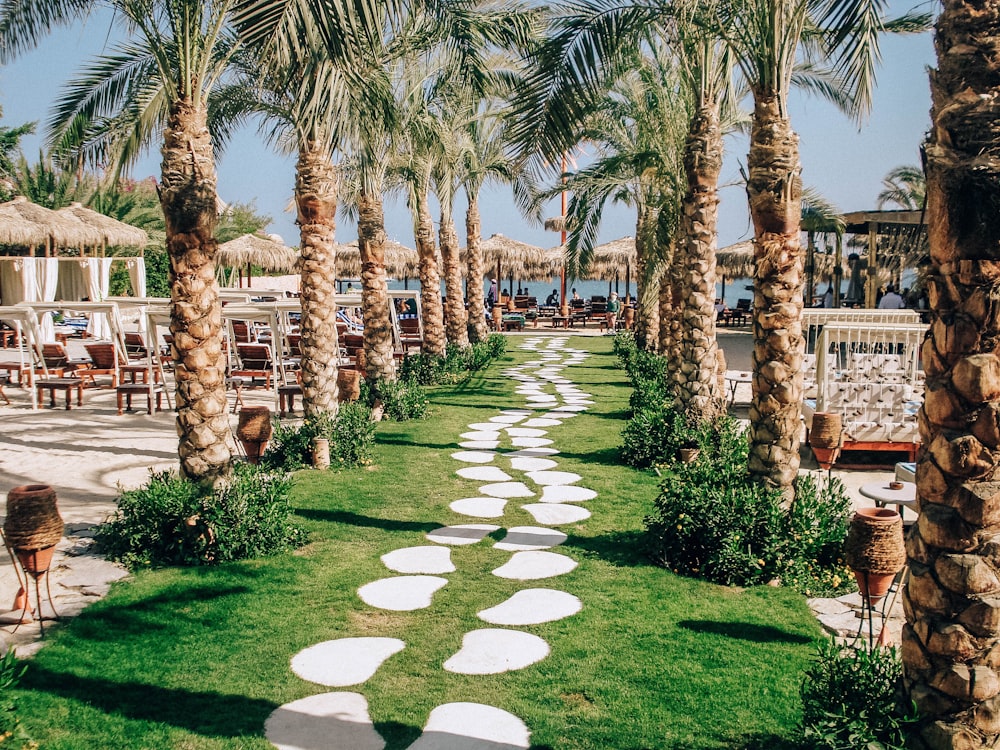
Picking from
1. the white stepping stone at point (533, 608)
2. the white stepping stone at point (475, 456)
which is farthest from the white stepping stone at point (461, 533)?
the white stepping stone at point (475, 456)

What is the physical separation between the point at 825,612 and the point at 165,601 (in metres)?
3.77

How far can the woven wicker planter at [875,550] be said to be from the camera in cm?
368

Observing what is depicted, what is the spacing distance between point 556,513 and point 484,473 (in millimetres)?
1468

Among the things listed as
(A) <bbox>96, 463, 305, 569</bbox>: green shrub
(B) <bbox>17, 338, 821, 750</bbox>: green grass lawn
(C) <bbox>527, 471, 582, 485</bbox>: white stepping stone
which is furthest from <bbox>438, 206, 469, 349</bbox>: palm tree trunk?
(A) <bbox>96, 463, 305, 569</bbox>: green shrub

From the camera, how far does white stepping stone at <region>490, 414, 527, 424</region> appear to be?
34.9 ft

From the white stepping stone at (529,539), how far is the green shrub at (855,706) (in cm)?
266

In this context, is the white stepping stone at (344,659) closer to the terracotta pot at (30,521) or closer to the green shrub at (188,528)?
the terracotta pot at (30,521)

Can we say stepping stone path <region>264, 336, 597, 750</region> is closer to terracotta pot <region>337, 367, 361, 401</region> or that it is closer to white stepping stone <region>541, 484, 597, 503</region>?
white stepping stone <region>541, 484, 597, 503</region>

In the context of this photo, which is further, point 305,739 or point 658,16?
point 658,16

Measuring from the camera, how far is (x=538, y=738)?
3.23 metres


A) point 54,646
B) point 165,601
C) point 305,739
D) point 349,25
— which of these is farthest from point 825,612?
point 349,25

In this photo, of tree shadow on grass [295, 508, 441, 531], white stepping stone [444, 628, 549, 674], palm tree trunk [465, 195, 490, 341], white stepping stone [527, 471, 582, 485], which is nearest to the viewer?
white stepping stone [444, 628, 549, 674]

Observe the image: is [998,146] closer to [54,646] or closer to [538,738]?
[538,738]

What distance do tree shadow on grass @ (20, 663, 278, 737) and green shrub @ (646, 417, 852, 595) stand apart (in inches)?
111
